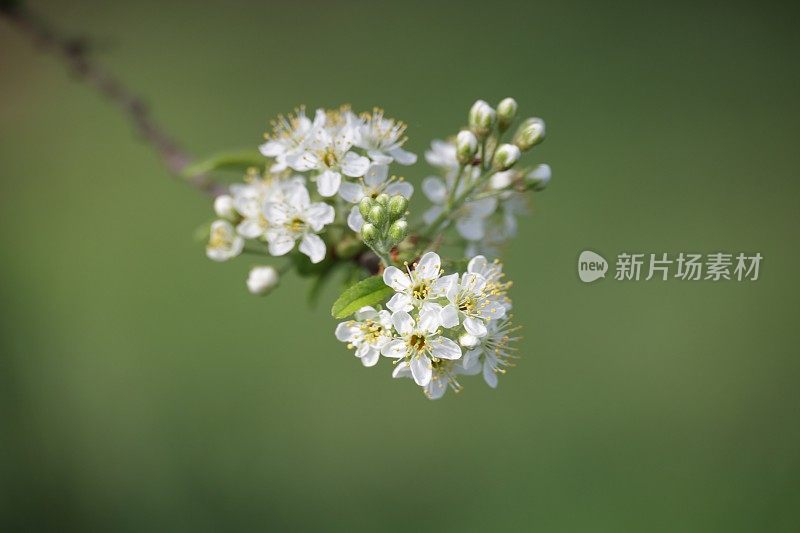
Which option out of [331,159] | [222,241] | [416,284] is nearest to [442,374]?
[416,284]

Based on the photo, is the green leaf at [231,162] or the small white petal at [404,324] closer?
the small white petal at [404,324]

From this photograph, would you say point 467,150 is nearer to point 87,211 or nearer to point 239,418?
point 239,418

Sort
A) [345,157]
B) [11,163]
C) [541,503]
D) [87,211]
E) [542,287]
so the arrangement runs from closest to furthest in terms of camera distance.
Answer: [345,157], [541,503], [542,287], [87,211], [11,163]

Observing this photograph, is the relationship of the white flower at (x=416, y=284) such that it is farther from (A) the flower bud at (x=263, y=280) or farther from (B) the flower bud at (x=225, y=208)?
(B) the flower bud at (x=225, y=208)

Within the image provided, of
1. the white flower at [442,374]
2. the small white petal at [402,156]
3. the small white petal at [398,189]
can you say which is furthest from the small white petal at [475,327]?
the small white petal at [402,156]

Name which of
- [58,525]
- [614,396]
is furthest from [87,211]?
[614,396]

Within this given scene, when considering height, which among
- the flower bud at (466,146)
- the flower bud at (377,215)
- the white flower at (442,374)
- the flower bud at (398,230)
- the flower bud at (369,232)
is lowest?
the white flower at (442,374)

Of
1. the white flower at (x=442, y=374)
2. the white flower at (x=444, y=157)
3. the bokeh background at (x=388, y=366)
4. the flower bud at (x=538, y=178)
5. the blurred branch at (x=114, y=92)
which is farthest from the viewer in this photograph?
the bokeh background at (x=388, y=366)
